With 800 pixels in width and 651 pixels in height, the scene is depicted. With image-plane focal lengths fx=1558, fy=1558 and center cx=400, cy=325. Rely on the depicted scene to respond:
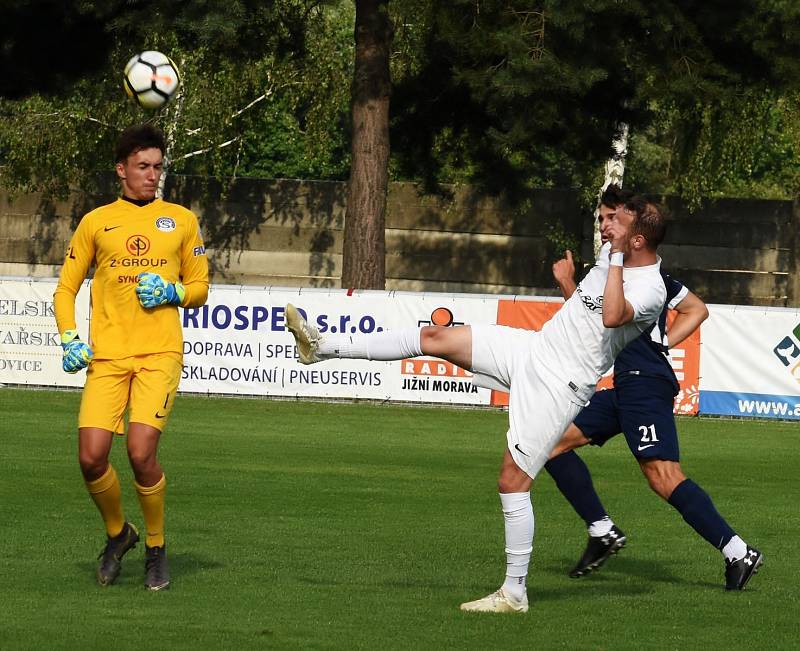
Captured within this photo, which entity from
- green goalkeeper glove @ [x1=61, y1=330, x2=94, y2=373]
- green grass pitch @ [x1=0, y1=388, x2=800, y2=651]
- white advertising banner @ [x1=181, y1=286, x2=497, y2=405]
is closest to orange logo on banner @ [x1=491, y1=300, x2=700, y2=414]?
white advertising banner @ [x1=181, y1=286, x2=497, y2=405]

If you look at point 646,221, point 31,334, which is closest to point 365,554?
point 646,221

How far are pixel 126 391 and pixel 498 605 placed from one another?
211cm

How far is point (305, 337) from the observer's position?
8016 millimetres

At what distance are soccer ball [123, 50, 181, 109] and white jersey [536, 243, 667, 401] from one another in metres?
5.99

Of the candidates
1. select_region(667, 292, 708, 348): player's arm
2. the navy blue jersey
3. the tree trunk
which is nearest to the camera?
the navy blue jersey

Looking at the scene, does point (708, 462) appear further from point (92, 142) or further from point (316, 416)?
point (92, 142)

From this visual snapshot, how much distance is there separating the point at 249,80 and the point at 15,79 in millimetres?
10094

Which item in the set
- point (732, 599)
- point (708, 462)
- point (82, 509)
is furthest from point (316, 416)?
point (732, 599)

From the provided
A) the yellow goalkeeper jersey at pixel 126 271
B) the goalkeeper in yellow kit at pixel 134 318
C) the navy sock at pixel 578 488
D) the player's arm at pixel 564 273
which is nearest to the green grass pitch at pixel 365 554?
the navy sock at pixel 578 488

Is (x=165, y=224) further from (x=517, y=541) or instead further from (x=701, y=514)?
(x=701, y=514)

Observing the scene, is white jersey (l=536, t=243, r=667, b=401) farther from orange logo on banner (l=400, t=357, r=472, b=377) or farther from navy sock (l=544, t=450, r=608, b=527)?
orange logo on banner (l=400, t=357, r=472, b=377)

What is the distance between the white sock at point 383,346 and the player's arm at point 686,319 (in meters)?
1.72

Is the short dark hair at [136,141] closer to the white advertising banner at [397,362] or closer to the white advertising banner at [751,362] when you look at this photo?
the white advertising banner at [397,362]

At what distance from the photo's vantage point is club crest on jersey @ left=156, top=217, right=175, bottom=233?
7762 millimetres
